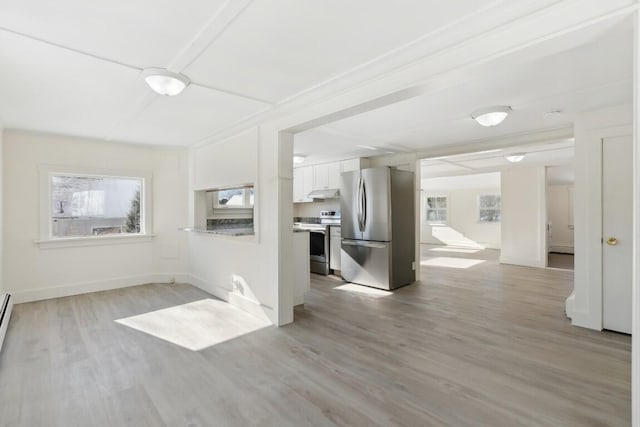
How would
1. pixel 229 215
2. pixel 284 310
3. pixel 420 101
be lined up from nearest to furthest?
pixel 420 101 → pixel 284 310 → pixel 229 215

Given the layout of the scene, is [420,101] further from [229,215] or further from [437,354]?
[229,215]

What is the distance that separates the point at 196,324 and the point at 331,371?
5.71ft

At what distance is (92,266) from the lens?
15.6 feet

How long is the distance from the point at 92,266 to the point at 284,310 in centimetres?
334

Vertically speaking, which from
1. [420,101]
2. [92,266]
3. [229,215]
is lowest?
[92,266]

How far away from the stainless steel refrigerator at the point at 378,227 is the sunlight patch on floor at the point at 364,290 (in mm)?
101

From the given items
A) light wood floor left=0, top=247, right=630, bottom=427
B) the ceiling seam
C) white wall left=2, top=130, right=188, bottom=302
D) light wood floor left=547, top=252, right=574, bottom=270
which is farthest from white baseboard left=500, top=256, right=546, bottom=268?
the ceiling seam

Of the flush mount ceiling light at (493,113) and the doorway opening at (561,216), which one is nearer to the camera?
the flush mount ceiling light at (493,113)

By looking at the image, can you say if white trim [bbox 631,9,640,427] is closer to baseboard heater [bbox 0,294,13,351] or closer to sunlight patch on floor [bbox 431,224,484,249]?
baseboard heater [bbox 0,294,13,351]

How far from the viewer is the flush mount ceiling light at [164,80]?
2361mm

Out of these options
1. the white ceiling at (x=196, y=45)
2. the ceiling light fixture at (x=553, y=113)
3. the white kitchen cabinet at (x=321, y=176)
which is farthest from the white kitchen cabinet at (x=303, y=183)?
the ceiling light fixture at (x=553, y=113)

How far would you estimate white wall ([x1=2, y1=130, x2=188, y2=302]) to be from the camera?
13.7ft

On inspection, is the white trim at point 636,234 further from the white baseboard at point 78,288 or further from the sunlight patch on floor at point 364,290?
the white baseboard at point 78,288

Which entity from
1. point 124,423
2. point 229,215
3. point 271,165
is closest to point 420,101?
point 271,165
